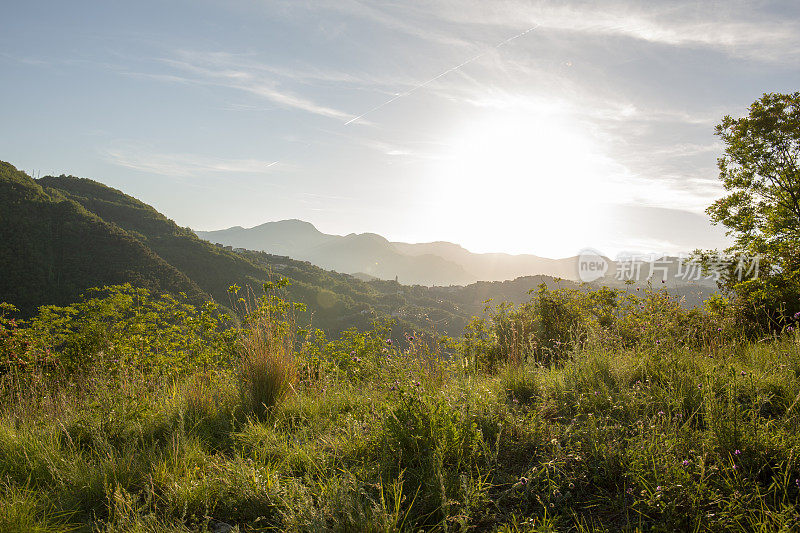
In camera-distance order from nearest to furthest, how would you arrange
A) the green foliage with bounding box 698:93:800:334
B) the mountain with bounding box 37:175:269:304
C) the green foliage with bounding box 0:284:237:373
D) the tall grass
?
1. the tall grass
2. the green foliage with bounding box 0:284:237:373
3. the green foliage with bounding box 698:93:800:334
4. the mountain with bounding box 37:175:269:304

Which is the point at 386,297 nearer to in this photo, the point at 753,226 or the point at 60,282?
the point at 60,282

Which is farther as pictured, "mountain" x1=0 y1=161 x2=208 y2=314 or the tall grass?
"mountain" x1=0 y1=161 x2=208 y2=314

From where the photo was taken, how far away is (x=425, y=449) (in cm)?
234

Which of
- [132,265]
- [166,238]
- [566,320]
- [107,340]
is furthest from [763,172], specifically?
[166,238]

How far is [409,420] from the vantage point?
2475 mm

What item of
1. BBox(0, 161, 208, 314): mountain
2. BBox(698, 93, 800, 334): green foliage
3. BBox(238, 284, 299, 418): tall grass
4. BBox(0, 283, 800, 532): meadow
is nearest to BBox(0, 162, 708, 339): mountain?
BBox(0, 161, 208, 314): mountain

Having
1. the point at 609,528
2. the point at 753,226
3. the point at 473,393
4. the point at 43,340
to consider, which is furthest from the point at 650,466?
the point at 753,226

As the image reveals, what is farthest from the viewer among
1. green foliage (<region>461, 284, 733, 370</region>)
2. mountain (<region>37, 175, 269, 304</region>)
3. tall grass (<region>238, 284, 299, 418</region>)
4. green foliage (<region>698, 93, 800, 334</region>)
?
mountain (<region>37, 175, 269, 304</region>)

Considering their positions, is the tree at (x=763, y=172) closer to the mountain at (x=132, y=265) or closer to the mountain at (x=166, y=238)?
the mountain at (x=132, y=265)

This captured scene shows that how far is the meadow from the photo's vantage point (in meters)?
1.88

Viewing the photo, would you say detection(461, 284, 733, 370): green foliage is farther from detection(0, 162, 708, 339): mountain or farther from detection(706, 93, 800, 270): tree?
detection(0, 162, 708, 339): mountain

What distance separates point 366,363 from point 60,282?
56.8 meters

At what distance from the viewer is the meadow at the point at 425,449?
6.16ft

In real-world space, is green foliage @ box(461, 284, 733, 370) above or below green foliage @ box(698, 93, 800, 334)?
below
